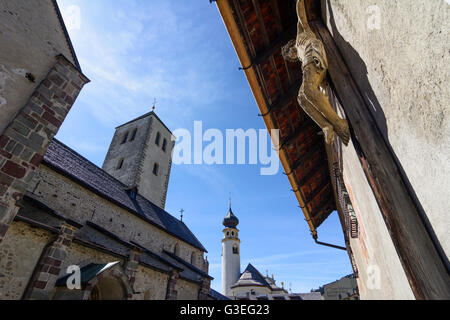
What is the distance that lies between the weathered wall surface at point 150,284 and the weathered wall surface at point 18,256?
478 centimetres

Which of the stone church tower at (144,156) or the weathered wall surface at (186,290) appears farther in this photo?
the stone church tower at (144,156)

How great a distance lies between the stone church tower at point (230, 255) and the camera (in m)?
35.8

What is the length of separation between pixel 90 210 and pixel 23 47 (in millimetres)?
8080

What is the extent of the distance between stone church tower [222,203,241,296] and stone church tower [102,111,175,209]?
58.7 feet

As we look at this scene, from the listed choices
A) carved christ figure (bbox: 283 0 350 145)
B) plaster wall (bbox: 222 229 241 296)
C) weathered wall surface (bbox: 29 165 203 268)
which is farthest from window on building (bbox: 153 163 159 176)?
carved christ figure (bbox: 283 0 350 145)

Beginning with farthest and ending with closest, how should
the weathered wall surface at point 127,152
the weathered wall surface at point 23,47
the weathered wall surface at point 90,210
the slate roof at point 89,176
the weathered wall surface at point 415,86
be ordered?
1. the weathered wall surface at point 127,152
2. the slate roof at point 89,176
3. the weathered wall surface at point 90,210
4. the weathered wall surface at point 23,47
5. the weathered wall surface at point 415,86

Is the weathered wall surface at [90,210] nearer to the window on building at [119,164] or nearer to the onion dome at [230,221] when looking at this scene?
the window on building at [119,164]

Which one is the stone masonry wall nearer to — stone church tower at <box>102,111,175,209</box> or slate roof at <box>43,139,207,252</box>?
slate roof at <box>43,139,207,252</box>

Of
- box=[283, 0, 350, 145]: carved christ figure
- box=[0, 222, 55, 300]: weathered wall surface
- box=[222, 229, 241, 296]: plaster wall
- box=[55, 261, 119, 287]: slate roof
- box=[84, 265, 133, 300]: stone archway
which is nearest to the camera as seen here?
box=[283, 0, 350, 145]: carved christ figure

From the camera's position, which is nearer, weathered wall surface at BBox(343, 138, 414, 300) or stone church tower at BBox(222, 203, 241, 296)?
weathered wall surface at BBox(343, 138, 414, 300)

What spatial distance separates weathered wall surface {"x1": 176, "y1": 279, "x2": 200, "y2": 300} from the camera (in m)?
13.5

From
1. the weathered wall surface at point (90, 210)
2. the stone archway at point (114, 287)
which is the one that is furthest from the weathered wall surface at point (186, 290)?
the stone archway at point (114, 287)

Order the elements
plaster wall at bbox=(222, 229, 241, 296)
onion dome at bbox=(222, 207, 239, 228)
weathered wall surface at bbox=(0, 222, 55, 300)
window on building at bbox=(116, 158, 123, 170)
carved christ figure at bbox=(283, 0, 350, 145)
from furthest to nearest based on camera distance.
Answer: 1. onion dome at bbox=(222, 207, 239, 228)
2. plaster wall at bbox=(222, 229, 241, 296)
3. window on building at bbox=(116, 158, 123, 170)
4. weathered wall surface at bbox=(0, 222, 55, 300)
5. carved christ figure at bbox=(283, 0, 350, 145)
